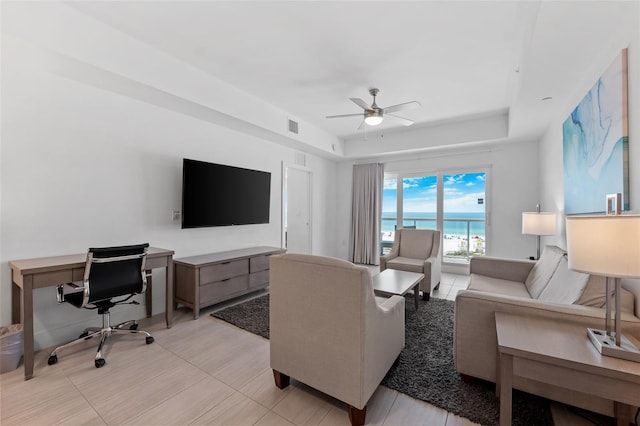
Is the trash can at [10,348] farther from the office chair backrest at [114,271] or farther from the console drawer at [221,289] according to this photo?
the console drawer at [221,289]

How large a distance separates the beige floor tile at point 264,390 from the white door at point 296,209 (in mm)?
3142

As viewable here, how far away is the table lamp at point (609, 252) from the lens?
1.11 m

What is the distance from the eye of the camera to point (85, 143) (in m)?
2.56

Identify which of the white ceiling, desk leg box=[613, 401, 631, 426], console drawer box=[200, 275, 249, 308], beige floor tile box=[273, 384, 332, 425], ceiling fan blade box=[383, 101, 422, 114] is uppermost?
the white ceiling

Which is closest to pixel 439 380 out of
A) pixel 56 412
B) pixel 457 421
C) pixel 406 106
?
pixel 457 421

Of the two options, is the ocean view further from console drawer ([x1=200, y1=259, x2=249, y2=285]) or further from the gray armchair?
console drawer ([x1=200, y1=259, x2=249, y2=285])

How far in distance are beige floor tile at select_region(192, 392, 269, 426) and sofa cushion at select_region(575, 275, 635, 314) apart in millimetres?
2044

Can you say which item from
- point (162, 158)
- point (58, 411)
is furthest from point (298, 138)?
point (58, 411)

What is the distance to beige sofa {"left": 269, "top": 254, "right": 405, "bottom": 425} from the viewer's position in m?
1.43

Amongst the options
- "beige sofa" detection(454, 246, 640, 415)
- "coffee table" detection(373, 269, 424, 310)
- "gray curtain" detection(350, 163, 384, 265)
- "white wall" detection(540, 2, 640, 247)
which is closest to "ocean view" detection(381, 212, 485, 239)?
"gray curtain" detection(350, 163, 384, 265)

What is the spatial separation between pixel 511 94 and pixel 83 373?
17.3 ft

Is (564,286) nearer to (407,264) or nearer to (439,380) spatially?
(439,380)

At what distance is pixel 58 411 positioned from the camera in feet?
5.33

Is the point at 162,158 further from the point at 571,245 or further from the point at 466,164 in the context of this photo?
the point at 466,164
